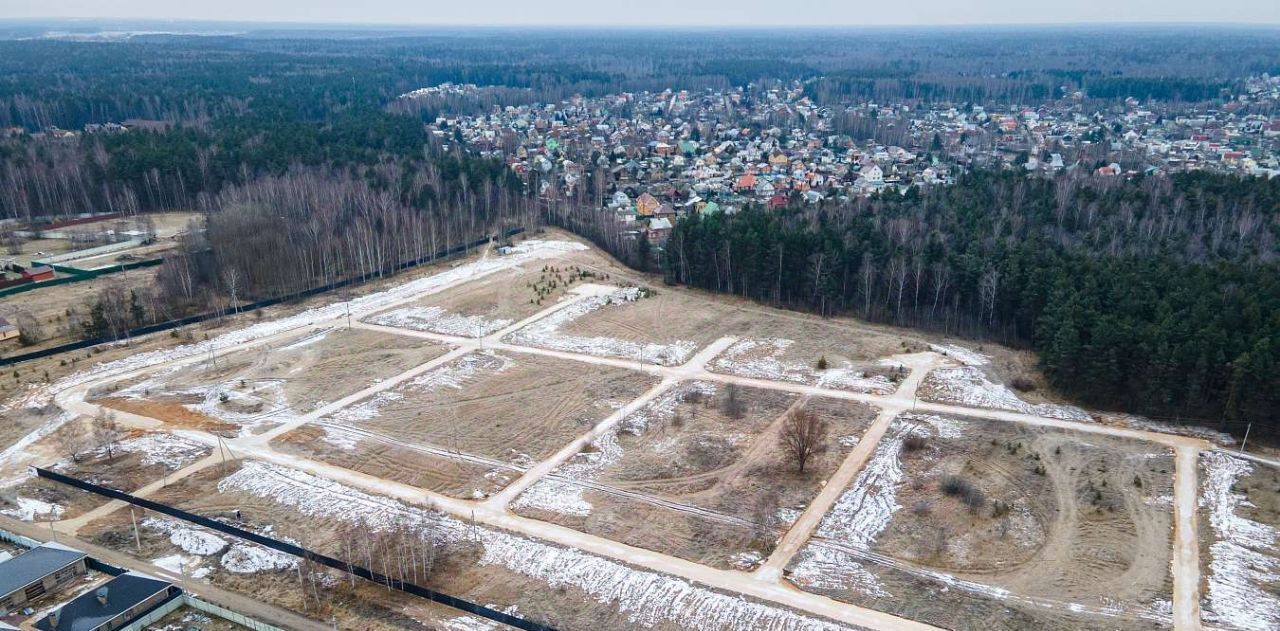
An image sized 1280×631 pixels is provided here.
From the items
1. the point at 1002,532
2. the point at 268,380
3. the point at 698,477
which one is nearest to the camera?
the point at 1002,532

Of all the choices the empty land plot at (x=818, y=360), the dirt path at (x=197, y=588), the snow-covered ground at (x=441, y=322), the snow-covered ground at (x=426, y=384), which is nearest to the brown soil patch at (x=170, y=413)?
the snow-covered ground at (x=426, y=384)

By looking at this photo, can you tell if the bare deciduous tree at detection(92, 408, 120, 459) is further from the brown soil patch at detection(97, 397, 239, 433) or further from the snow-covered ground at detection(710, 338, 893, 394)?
the snow-covered ground at detection(710, 338, 893, 394)

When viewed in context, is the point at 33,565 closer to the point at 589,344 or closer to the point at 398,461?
the point at 398,461

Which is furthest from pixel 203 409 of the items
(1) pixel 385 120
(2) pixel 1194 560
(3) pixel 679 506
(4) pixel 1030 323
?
(1) pixel 385 120

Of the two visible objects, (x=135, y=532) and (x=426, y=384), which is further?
(x=426, y=384)

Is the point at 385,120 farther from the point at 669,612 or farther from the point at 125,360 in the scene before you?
the point at 669,612

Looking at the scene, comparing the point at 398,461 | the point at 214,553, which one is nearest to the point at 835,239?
the point at 398,461

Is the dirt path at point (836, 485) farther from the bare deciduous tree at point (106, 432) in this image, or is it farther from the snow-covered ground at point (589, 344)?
the bare deciduous tree at point (106, 432)
